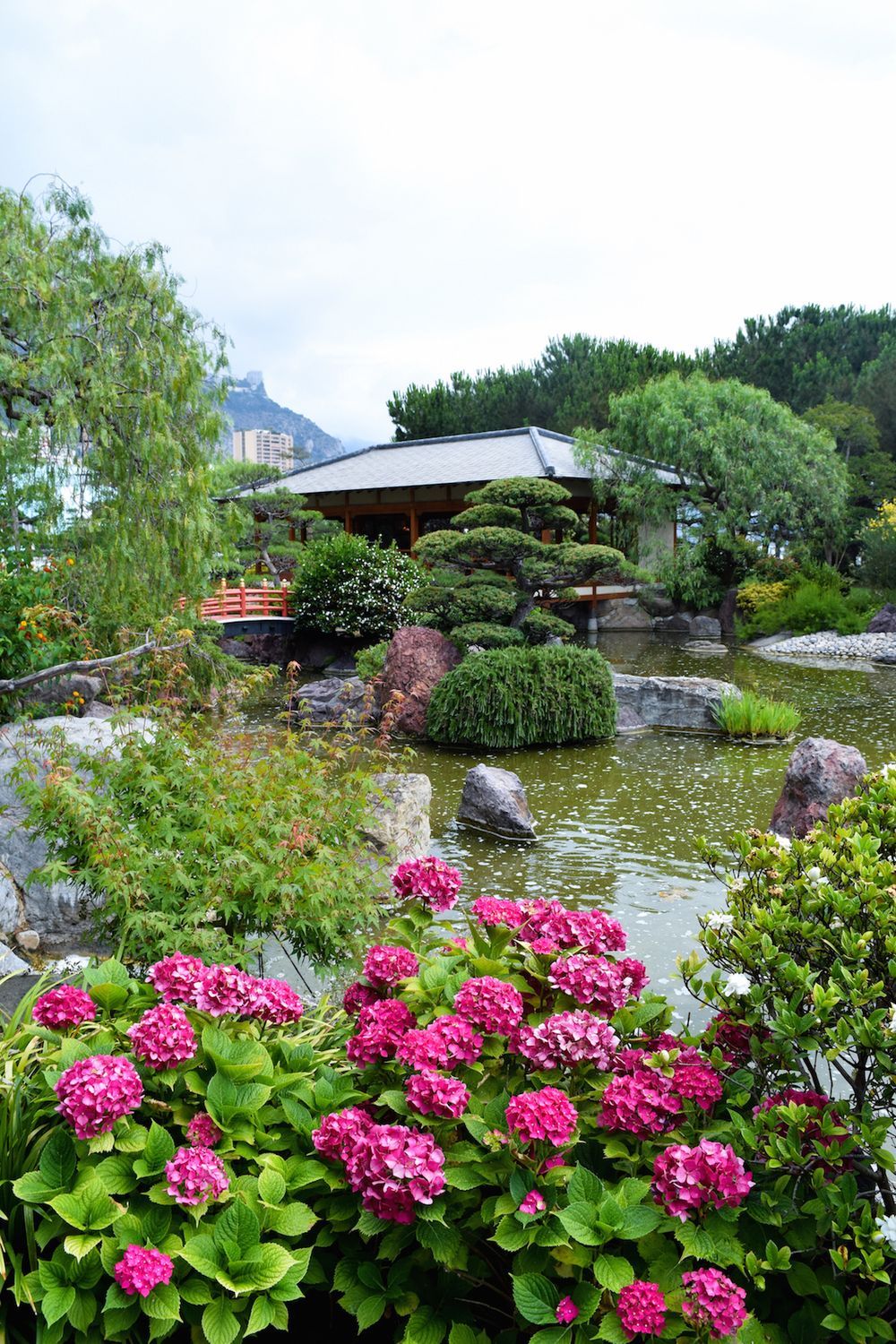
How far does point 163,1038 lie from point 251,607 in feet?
53.8

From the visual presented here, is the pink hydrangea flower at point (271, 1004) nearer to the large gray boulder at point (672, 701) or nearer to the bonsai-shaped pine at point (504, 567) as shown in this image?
the large gray boulder at point (672, 701)

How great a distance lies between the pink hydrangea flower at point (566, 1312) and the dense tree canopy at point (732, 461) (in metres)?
21.1

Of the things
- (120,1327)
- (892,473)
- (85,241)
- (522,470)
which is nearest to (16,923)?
(120,1327)

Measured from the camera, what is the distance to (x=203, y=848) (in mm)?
3949

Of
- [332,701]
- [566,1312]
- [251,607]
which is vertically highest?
[251,607]

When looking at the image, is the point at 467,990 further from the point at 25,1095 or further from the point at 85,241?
the point at 85,241

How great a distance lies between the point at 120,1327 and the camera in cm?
172

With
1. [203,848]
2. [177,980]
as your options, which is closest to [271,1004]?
[177,980]

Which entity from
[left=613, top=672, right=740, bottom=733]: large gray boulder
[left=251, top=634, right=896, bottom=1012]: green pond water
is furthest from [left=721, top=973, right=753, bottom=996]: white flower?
[left=613, top=672, right=740, bottom=733]: large gray boulder

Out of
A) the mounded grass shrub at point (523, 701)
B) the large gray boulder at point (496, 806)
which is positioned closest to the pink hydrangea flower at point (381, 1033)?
the large gray boulder at point (496, 806)

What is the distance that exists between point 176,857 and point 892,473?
24.0 metres

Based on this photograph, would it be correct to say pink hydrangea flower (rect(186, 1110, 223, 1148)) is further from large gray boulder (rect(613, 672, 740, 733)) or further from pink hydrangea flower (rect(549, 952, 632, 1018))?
Result: large gray boulder (rect(613, 672, 740, 733))

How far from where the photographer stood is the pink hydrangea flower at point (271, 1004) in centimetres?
217

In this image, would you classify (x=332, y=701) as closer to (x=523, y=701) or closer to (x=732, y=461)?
(x=523, y=701)
